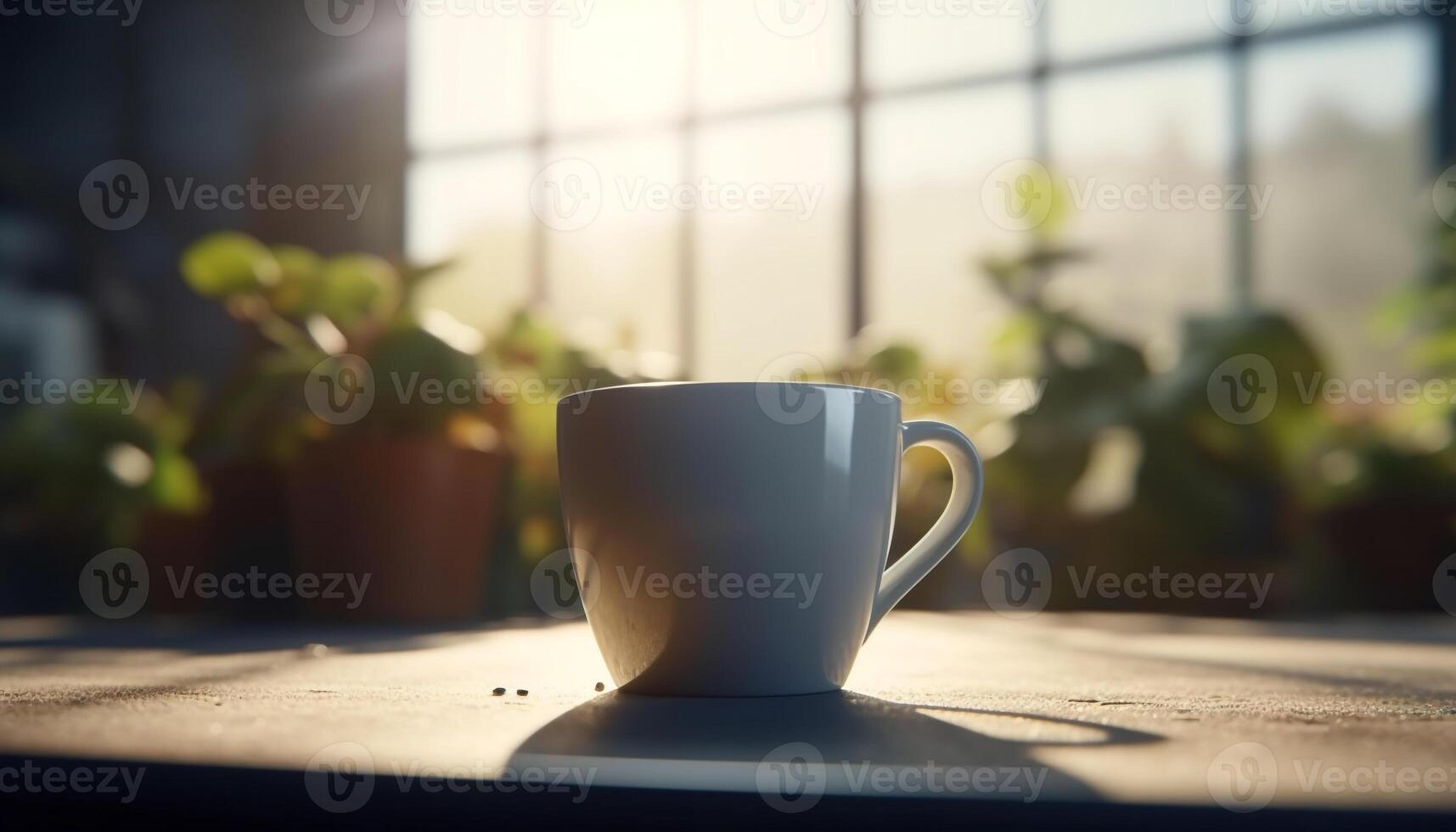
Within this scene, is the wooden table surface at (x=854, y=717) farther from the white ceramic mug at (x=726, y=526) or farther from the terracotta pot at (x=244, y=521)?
the terracotta pot at (x=244, y=521)

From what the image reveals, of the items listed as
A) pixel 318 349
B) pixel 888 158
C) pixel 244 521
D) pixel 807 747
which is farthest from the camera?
pixel 888 158

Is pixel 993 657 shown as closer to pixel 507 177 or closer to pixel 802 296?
pixel 802 296

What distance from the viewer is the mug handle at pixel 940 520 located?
1.47 ft

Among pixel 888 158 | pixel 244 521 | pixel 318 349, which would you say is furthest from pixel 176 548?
pixel 888 158

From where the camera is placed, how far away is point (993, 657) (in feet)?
1.82

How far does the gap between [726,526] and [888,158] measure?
2253 mm

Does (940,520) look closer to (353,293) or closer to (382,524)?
(382,524)

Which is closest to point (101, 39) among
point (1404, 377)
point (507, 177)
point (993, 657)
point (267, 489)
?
point (507, 177)

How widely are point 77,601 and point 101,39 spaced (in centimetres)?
124

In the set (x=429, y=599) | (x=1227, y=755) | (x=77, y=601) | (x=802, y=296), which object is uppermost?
(x=802, y=296)

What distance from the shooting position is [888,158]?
252cm

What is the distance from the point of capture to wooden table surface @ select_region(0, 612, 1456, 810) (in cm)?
24

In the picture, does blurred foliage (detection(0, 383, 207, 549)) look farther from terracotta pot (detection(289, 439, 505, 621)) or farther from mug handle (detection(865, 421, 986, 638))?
mug handle (detection(865, 421, 986, 638))

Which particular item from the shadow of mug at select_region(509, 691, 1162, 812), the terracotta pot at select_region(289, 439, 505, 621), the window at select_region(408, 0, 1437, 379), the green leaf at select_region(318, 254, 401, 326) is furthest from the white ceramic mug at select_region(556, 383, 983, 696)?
the window at select_region(408, 0, 1437, 379)
